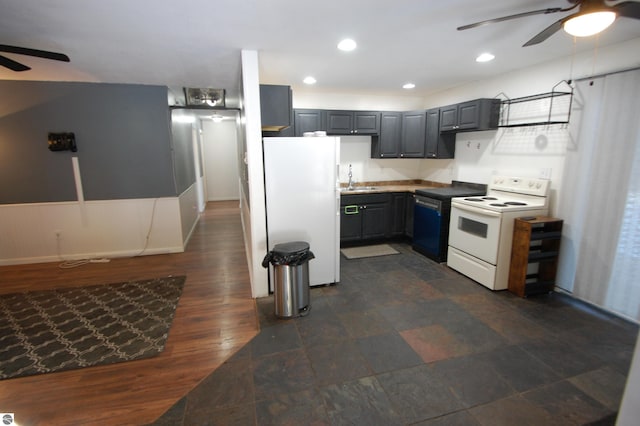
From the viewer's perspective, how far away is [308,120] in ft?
15.0

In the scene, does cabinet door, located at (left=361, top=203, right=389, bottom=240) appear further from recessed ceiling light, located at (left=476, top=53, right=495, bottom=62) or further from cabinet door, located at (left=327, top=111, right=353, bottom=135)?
recessed ceiling light, located at (left=476, top=53, right=495, bottom=62)

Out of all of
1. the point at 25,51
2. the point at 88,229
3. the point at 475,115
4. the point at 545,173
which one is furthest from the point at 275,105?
the point at 88,229

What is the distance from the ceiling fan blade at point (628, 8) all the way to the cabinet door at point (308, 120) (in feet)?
11.3

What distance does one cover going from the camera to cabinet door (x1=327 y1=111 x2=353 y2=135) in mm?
4688

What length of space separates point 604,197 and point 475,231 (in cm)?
115

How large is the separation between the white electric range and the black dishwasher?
159 mm

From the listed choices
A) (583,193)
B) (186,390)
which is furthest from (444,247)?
(186,390)

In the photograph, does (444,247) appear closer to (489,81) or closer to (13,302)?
(489,81)

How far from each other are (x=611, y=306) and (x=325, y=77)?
155 inches

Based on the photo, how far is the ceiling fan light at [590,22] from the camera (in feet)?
5.28

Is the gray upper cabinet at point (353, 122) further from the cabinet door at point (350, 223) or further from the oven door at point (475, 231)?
the oven door at point (475, 231)

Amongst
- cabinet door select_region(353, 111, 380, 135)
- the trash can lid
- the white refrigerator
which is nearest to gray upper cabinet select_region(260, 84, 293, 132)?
the white refrigerator

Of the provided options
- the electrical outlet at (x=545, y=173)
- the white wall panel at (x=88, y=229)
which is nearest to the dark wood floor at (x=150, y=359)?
the white wall panel at (x=88, y=229)

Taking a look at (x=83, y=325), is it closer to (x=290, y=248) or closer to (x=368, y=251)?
(x=290, y=248)
